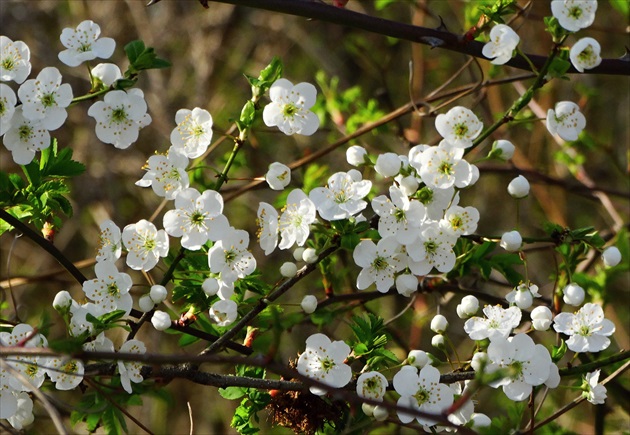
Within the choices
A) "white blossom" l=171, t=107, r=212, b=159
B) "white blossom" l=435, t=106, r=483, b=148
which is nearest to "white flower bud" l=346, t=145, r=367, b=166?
"white blossom" l=435, t=106, r=483, b=148

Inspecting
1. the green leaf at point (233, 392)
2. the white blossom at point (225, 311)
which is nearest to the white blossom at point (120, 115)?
the white blossom at point (225, 311)

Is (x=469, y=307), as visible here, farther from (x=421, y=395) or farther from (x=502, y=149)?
(x=502, y=149)

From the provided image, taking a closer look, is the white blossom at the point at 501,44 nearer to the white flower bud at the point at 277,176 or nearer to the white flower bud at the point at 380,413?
the white flower bud at the point at 277,176

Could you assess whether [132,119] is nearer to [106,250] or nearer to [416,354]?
[106,250]

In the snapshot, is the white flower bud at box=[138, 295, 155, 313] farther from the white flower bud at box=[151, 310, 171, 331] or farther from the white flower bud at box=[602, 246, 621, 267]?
the white flower bud at box=[602, 246, 621, 267]

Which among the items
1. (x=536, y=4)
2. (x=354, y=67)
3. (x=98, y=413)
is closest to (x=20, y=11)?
(x=354, y=67)
